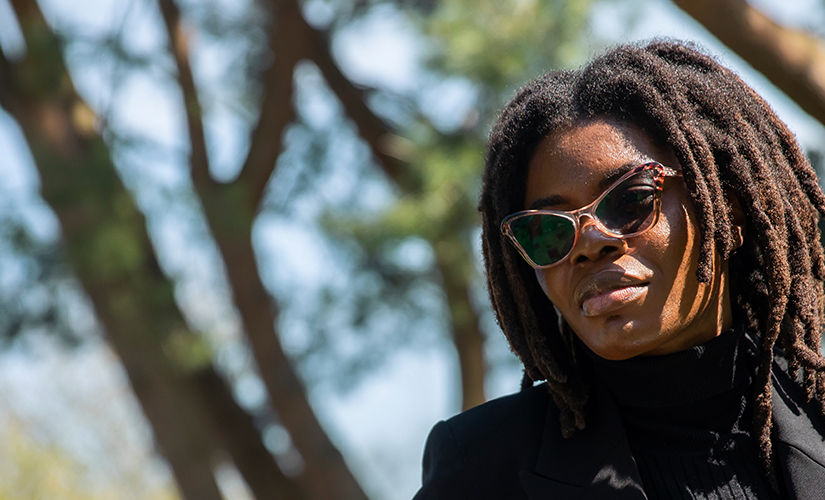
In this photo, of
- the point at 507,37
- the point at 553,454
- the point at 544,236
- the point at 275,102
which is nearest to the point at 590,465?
the point at 553,454

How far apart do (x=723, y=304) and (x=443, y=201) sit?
11.1 ft

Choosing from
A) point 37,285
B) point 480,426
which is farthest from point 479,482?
point 37,285

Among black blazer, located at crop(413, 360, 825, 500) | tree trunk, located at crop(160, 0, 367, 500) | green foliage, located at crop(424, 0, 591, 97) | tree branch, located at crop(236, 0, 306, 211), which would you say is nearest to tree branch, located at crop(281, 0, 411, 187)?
tree branch, located at crop(236, 0, 306, 211)

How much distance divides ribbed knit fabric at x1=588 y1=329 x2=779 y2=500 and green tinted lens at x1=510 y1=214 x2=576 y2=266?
25 centimetres

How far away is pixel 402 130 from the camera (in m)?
6.06

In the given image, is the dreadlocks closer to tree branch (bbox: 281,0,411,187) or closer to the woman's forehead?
the woman's forehead

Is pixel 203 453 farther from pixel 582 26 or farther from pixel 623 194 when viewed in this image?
pixel 623 194

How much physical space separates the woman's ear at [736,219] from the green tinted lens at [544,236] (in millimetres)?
330

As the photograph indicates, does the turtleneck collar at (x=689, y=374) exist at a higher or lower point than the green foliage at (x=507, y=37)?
lower

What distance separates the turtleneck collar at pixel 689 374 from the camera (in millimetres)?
1595

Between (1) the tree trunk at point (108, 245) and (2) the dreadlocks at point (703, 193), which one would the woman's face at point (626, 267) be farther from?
(1) the tree trunk at point (108, 245)

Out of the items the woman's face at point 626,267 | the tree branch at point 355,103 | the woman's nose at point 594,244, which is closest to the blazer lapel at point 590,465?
the woman's face at point 626,267

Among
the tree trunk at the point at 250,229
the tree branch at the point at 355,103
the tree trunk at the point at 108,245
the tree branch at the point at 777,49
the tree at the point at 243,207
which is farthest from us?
the tree branch at the point at 355,103

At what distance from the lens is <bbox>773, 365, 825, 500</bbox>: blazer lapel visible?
60.7 inches
